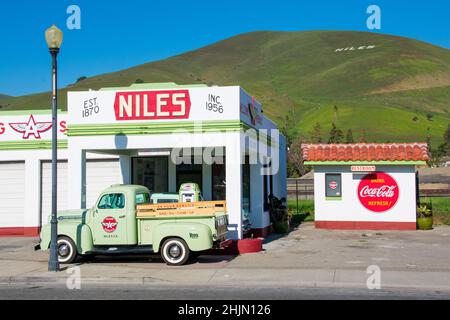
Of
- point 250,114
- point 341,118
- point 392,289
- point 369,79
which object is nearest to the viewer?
point 392,289

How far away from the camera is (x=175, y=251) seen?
15.6 metres

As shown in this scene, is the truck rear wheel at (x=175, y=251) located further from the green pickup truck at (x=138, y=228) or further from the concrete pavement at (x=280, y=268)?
the concrete pavement at (x=280, y=268)

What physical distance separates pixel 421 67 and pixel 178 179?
172660mm

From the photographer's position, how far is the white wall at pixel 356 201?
24.9 metres

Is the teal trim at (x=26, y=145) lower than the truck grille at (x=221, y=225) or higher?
higher

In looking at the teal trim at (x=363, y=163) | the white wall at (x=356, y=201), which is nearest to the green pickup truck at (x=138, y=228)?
the teal trim at (x=363, y=163)

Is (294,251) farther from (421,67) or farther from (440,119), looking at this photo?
(421,67)

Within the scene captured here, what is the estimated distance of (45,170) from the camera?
24.6 metres

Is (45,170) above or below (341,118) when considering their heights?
below

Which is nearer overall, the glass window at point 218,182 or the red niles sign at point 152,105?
the red niles sign at point 152,105

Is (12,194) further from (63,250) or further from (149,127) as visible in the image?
(63,250)

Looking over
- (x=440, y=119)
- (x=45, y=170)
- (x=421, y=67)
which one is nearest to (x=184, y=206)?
(x=45, y=170)

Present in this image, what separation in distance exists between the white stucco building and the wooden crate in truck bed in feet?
7.73

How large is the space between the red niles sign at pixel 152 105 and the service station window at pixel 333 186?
9.24 meters
